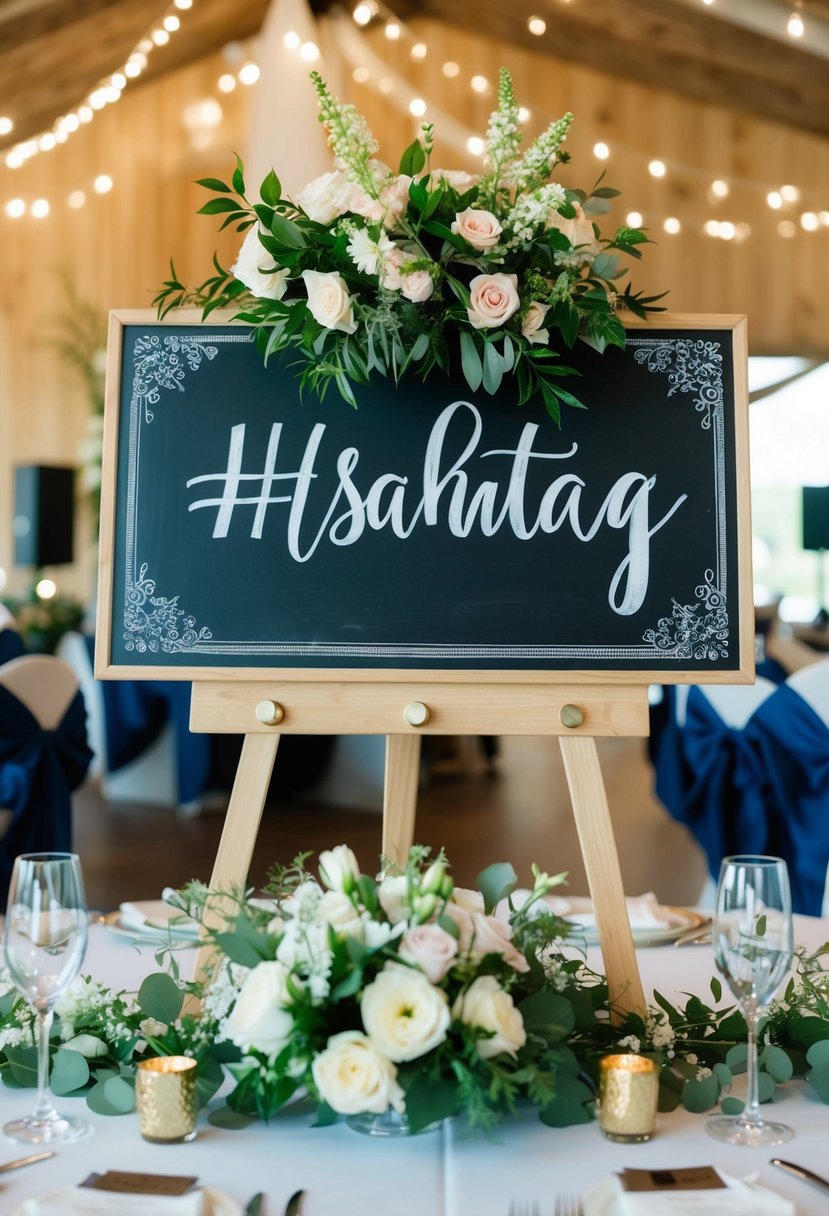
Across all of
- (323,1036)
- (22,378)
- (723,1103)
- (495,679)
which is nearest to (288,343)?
(495,679)

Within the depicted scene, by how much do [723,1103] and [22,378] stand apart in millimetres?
8579

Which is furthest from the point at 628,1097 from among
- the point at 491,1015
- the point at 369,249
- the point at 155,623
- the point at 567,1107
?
the point at 369,249

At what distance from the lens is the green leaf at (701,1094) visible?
113cm

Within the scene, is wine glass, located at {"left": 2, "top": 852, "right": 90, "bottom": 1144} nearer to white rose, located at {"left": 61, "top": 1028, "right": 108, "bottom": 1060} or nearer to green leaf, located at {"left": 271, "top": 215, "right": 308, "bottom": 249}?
white rose, located at {"left": 61, "top": 1028, "right": 108, "bottom": 1060}

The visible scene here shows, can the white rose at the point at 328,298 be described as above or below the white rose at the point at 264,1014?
above

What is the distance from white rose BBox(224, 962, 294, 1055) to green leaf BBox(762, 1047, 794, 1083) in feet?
1.56

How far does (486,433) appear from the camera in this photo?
1370mm

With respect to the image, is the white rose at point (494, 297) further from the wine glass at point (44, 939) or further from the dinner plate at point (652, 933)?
the dinner plate at point (652, 933)

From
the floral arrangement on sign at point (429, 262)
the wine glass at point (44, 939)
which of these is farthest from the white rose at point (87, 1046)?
the floral arrangement on sign at point (429, 262)

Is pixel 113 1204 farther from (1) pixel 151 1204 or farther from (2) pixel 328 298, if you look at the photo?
(2) pixel 328 298

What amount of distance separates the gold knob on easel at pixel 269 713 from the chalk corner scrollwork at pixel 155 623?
0.32ft

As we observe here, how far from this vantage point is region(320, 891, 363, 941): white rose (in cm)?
102

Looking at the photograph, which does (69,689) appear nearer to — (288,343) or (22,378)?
(288,343)

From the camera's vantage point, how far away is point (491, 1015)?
98cm
